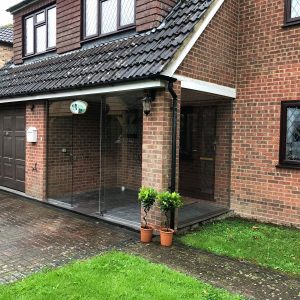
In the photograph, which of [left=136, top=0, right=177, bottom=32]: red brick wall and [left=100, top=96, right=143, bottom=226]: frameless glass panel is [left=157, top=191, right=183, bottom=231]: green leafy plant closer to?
[left=100, top=96, right=143, bottom=226]: frameless glass panel

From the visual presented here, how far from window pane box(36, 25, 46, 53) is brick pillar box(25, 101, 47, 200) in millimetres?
2078

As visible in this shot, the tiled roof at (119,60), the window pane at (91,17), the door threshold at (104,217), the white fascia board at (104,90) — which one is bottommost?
the door threshold at (104,217)

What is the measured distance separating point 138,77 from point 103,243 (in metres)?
2.84

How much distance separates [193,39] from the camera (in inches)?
254

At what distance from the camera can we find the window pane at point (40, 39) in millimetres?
10562

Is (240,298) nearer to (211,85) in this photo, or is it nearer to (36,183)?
(211,85)

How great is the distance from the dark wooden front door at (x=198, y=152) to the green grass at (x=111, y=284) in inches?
160

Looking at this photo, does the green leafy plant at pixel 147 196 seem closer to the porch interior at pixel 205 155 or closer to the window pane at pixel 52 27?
the porch interior at pixel 205 155

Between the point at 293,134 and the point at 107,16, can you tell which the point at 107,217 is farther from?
the point at 107,16

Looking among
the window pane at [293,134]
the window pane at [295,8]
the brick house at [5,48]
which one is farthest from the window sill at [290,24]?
the brick house at [5,48]

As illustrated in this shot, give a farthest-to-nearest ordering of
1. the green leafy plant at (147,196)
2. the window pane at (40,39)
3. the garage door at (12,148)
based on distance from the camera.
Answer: the window pane at (40,39) < the garage door at (12,148) < the green leafy plant at (147,196)

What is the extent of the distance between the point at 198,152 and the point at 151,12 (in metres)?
3.46

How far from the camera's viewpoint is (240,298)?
13.2 ft

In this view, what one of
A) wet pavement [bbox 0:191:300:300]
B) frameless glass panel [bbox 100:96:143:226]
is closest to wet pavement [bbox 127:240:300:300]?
wet pavement [bbox 0:191:300:300]
